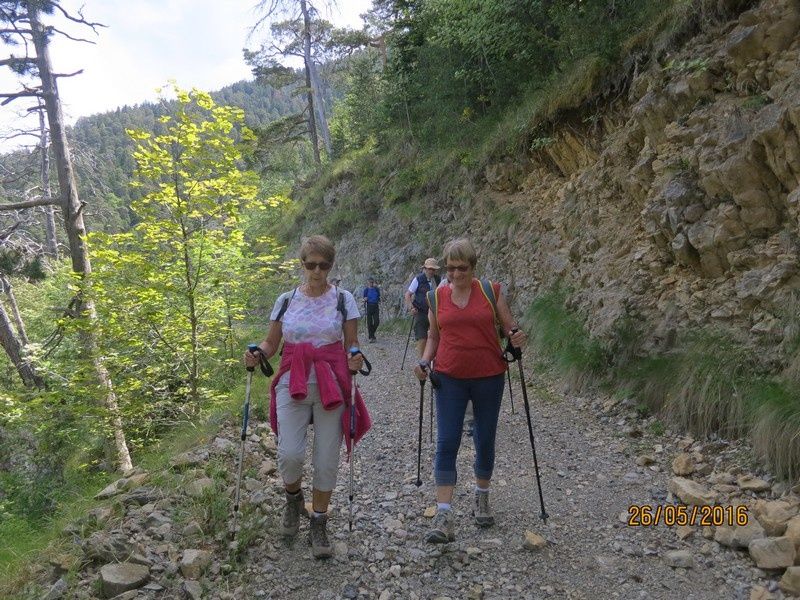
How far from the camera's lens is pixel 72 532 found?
3576 mm

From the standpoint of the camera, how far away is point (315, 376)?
345 centimetres

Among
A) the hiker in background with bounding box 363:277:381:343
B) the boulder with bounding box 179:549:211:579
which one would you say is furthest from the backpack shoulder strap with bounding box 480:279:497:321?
the hiker in background with bounding box 363:277:381:343

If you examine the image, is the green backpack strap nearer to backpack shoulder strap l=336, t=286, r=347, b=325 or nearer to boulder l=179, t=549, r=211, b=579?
backpack shoulder strap l=336, t=286, r=347, b=325

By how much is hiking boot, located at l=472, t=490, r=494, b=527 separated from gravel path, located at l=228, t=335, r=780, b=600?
0.20ft

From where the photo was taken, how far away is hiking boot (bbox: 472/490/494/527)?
390 centimetres

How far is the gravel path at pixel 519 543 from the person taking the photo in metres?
3.18

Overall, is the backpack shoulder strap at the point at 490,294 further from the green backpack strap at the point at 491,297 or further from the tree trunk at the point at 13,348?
the tree trunk at the point at 13,348

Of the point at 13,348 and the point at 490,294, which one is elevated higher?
the point at 490,294

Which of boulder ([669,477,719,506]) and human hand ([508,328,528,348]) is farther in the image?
boulder ([669,477,719,506])

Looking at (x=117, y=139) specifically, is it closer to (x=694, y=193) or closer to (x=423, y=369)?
(x=694, y=193)

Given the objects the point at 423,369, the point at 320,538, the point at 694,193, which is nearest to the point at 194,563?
the point at 320,538

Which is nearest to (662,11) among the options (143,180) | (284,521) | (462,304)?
(462,304)

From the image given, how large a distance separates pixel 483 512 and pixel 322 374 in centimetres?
179

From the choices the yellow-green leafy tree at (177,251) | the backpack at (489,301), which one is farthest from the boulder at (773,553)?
the yellow-green leafy tree at (177,251)
